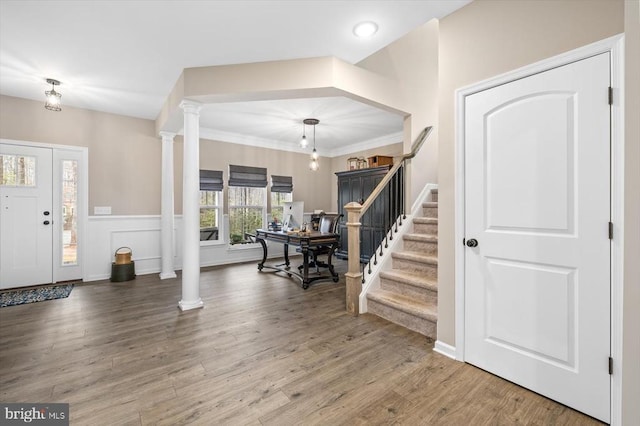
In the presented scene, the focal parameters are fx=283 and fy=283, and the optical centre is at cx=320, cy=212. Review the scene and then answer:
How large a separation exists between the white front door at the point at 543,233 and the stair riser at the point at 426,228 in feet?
4.53

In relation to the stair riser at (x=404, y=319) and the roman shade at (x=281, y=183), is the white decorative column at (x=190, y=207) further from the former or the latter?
the roman shade at (x=281, y=183)

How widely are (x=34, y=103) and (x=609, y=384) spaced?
6726 millimetres

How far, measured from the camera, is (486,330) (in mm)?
2018

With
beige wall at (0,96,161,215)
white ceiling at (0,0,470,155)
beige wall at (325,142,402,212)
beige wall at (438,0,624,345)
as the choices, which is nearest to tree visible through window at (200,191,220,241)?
beige wall at (0,96,161,215)

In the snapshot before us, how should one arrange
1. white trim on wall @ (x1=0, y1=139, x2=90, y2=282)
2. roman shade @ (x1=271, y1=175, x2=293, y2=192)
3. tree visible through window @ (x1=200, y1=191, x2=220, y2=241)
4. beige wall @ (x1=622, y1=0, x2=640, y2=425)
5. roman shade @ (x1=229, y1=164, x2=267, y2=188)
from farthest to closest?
roman shade @ (x1=271, y1=175, x2=293, y2=192), roman shade @ (x1=229, y1=164, x2=267, y2=188), tree visible through window @ (x1=200, y1=191, x2=220, y2=241), white trim on wall @ (x1=0, y1=139, x2=90, y2=282), beige wall @ (x1=622, y1=0, x2=640, y2=425)

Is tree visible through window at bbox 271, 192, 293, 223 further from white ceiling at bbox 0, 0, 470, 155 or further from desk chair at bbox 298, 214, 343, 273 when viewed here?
white ceiling at bbox 0, 0, 470, 155

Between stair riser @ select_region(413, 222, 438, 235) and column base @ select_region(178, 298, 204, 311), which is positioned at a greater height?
stair riser @ select_region(413, 222, 438, 235)

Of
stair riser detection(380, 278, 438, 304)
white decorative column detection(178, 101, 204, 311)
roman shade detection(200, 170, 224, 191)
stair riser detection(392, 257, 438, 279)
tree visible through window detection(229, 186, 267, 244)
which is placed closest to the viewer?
stair riser detection(380, 278, 438, 304)

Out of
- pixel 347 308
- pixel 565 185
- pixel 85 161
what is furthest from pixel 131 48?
pixel 565 185

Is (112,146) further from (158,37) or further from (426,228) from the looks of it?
(426,228)

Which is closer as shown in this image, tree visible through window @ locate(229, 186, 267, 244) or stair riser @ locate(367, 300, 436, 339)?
stair riser @ locate(367, 300, 436, 339)

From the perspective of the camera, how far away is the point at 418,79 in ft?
13.2

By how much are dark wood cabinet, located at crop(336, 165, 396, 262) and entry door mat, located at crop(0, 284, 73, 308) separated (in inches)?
175

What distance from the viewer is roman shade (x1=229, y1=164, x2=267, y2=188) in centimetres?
590
